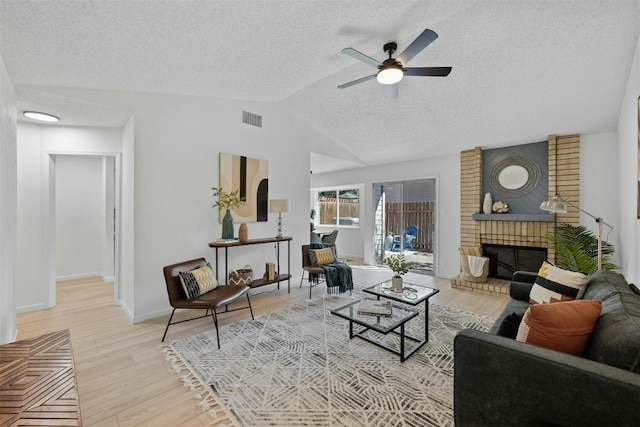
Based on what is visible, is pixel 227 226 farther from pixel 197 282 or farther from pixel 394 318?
pixel 394 318

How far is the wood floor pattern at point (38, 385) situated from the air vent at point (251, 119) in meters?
3.25

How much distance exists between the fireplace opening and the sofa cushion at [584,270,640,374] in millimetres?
3259

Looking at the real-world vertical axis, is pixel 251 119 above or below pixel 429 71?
above

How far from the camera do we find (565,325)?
1395 mm

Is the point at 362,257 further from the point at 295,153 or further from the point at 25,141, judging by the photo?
the point at 25,141

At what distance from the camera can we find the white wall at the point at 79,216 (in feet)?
15.6

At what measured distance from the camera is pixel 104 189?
192 inches

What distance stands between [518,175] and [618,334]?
4182 millimetres

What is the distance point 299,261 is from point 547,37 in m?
4.21

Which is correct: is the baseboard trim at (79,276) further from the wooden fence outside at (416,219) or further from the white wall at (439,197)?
the wooden fence outside at (416,219)

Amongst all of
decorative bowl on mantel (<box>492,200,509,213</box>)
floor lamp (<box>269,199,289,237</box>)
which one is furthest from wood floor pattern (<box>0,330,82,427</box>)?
decorative bowl on mantel (<box>492,200,509,213</box>)

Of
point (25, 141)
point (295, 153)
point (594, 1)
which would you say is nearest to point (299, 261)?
point (295, 153)

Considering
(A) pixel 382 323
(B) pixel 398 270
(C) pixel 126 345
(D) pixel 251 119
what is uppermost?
(D) pixel 251 119

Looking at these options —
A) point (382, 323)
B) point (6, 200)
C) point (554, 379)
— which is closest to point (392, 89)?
point (382, 323)
